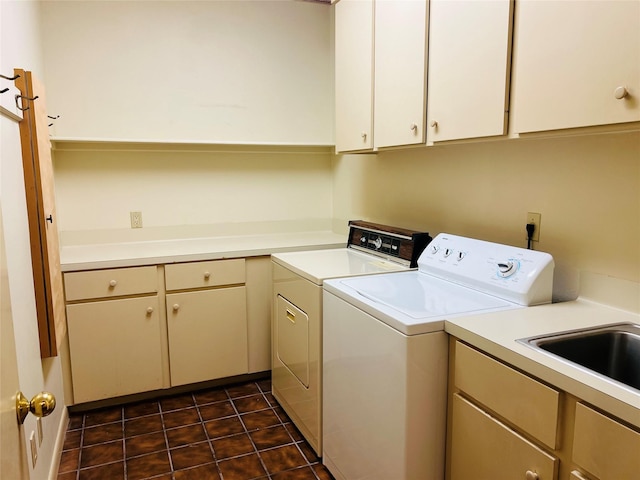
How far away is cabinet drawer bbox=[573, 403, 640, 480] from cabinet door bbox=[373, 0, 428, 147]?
1.25 meters

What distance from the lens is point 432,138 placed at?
6.17 ft

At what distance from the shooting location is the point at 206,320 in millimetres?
2752

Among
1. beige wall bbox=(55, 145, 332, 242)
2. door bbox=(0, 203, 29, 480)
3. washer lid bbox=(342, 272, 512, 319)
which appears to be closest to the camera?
door bbox=(0, 203, 29, 480)

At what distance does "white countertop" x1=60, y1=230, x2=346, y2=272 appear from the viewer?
2.50 metres

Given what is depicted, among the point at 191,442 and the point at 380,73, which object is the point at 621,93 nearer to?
the point at 380,73

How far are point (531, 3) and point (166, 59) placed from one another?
2292mm

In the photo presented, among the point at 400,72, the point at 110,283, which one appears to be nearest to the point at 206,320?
the point at 110,283

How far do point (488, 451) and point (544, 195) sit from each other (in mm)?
988

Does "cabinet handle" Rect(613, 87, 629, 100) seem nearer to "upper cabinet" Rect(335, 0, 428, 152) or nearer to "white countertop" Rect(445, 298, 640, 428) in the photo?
"white countertop" Rect(445, 298, 640, 428)

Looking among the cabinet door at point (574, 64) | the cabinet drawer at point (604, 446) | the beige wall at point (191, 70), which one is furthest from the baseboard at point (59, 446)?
the cabinet door at point (574, 64)

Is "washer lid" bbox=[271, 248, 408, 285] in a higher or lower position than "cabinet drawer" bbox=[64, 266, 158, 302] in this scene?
higher

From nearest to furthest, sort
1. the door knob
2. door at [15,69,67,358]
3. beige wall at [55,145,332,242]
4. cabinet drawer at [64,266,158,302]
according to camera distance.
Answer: the door knob
door at [15,69,67,358]
cabinet drawer at [64,266,158,302]
beige wall at [55,145,332,242]

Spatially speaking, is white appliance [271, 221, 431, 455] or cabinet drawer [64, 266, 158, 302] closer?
white appliance [271, 221, 431, 455]

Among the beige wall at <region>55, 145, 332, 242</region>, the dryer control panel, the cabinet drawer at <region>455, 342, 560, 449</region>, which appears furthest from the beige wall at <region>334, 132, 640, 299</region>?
the beige wall at <region>55, 145, 332, 242</region>
